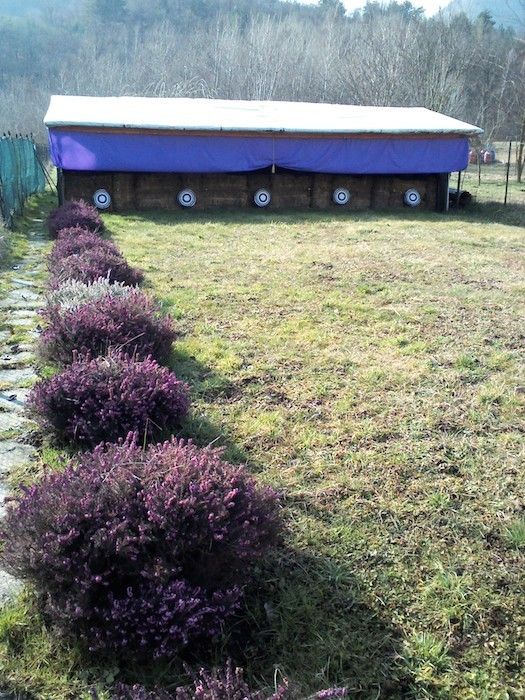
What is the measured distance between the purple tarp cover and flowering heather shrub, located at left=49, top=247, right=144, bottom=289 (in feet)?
25.2

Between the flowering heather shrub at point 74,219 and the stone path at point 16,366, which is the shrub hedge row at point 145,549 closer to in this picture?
the stone path at point 16,366

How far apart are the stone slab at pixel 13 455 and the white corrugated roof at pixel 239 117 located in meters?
11.9

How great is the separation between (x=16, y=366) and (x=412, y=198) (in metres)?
13.3

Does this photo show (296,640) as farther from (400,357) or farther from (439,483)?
(400,357)

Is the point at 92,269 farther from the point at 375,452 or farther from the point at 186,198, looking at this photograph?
the point at 186,198

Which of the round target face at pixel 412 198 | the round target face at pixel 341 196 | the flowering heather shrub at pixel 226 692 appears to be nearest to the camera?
the flowering heather shrub at pixel 226 692

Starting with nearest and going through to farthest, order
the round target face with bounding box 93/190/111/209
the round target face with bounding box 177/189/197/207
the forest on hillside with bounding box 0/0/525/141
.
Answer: the round target face with bounding box 93/190/111/209, the round target face with bounding box 177/189/197/207, the forest on hillside with bounding box 0/0/525/141

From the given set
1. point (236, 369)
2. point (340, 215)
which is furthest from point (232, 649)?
point (340, 215)

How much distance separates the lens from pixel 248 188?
51.2 ft

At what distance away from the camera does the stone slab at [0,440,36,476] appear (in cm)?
345

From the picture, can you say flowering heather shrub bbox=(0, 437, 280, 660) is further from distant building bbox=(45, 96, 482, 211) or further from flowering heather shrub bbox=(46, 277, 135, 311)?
distant building bbox=(45, 96, 482, 211)

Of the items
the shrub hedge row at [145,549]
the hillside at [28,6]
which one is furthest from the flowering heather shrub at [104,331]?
the hillside at [28,6]

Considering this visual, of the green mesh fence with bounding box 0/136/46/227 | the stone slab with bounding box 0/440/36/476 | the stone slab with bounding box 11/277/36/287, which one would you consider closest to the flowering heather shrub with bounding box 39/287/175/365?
the stone slab with bounding box 0/440/36/476

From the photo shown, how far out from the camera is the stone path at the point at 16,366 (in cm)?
349
